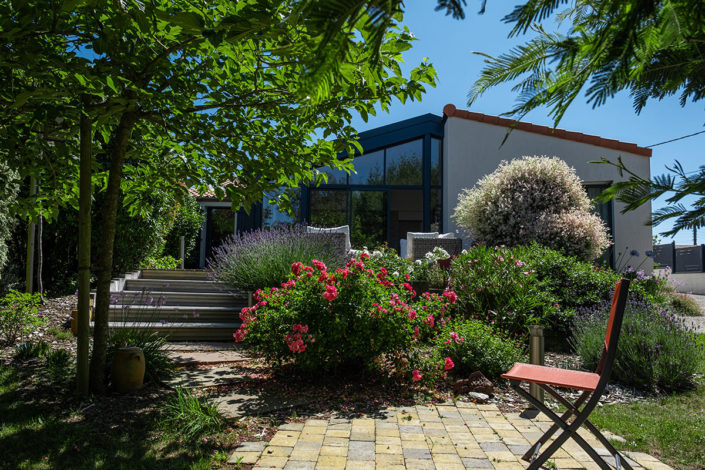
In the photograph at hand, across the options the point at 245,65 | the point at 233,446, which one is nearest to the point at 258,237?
the point at 245,65

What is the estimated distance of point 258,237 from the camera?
25.0ft

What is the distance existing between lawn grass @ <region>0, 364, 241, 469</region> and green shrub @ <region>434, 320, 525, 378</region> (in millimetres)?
2380

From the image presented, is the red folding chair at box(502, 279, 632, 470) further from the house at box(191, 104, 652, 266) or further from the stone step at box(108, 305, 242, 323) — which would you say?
the house at box(191, 104, 652, 266)

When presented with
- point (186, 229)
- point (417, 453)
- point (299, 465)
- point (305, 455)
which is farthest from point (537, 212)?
point (186, 229)

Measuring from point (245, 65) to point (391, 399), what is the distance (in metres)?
3.02

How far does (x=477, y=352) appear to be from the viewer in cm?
443

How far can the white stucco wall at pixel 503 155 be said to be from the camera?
11594 millimetres

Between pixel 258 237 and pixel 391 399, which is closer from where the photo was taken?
pixel 391 399

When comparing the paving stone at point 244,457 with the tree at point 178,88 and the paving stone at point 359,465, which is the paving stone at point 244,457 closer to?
the paving stone at point 359,465

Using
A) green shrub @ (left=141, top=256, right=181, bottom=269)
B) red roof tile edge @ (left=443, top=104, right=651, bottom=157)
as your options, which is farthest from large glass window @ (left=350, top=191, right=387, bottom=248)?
green shrub @ (left=141, top=256, right=181, bottom=269)

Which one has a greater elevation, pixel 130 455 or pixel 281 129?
pixel 281 129

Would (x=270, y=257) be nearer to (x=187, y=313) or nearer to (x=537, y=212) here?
(x=187, y=313)

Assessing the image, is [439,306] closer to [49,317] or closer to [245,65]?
[245,65]

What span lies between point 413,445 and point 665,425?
197 centimetres
